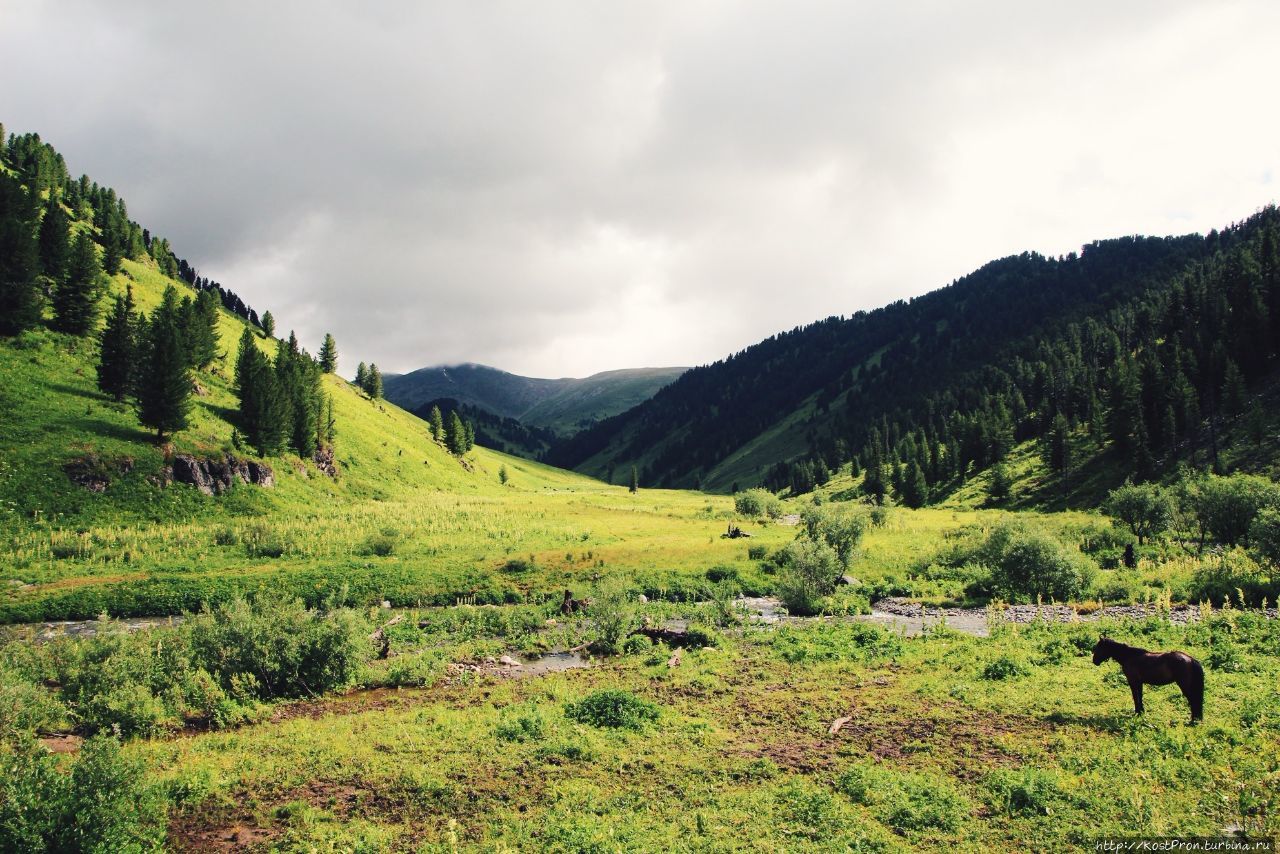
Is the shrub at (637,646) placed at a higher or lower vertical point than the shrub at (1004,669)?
lower

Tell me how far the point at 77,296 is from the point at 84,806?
89331mm

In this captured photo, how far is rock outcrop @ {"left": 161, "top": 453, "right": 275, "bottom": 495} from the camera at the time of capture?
189ft

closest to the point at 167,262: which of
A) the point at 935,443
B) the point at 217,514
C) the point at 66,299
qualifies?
the point at 66,299

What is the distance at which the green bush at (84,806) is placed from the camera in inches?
409

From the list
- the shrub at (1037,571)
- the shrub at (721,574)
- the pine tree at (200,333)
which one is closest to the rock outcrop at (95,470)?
the pine tree at (200,333)

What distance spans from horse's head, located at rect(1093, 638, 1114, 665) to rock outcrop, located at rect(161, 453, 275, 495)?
230ft

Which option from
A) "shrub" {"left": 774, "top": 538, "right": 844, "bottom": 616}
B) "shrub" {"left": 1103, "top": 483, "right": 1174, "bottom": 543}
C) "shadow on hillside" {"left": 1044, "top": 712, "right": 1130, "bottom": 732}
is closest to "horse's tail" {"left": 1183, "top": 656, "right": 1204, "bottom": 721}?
"shadow on hillside" {"left": 1044, "top": 712, "right": 1130, "bottom": 732}

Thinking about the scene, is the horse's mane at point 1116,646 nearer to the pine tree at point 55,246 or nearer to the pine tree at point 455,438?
the pine tree at point 55,246

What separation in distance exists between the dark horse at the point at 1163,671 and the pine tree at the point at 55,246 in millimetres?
109796

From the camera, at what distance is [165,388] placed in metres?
60.6

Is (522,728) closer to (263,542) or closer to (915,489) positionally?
Answer: (263,542)

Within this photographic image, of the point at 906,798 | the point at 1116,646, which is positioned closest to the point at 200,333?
the point at 906,798

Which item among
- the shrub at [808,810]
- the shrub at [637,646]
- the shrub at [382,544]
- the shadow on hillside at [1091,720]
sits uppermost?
the shrub at [382,544]

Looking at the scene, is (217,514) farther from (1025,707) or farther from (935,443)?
(935,443)
